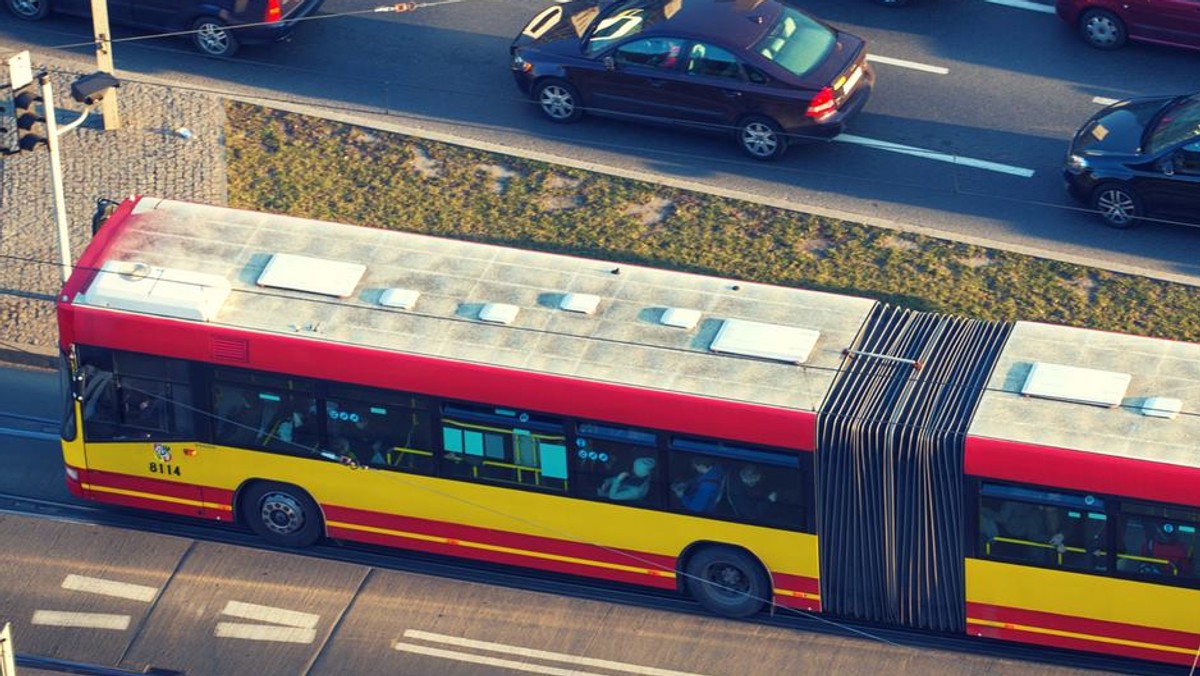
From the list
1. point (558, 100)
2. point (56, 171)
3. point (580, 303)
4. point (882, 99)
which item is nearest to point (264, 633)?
point (580, 303)

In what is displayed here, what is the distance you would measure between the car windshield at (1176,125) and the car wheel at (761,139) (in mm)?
4443

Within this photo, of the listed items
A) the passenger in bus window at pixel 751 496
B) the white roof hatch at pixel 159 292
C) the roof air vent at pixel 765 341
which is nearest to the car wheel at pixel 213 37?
the white roof hatch at pixel 159 292

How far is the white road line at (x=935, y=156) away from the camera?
26750 mm

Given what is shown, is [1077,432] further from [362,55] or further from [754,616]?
[362,55]

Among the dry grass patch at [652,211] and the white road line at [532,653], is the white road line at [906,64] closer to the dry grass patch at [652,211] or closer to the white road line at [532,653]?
the dry grass patch at [652,211]

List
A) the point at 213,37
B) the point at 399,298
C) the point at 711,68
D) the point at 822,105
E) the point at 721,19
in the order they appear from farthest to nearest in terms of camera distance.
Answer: the point at 213,37, the point at 721,19, the point at 711,68, the point at 822,105, the point at 399,298

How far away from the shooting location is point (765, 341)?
20156mm

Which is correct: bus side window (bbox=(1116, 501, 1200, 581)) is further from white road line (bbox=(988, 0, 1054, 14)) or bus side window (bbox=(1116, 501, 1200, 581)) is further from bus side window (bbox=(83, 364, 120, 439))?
white road line (bbox=(988, 0, 1054, 14))

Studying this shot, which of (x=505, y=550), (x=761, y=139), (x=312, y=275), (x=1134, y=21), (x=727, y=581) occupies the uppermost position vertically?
(x=1134, y=21)

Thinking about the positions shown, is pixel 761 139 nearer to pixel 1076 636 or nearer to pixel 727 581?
→ pixel 727 581

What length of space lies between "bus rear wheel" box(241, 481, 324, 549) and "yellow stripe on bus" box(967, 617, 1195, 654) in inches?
261

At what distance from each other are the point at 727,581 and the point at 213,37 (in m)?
12.1

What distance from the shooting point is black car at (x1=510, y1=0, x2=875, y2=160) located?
26.4 m

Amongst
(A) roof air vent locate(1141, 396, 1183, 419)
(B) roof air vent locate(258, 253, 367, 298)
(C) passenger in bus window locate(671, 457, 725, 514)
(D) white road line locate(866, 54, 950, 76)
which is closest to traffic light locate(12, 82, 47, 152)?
(B) roof air vent locate(258, 253, 367, 298)
